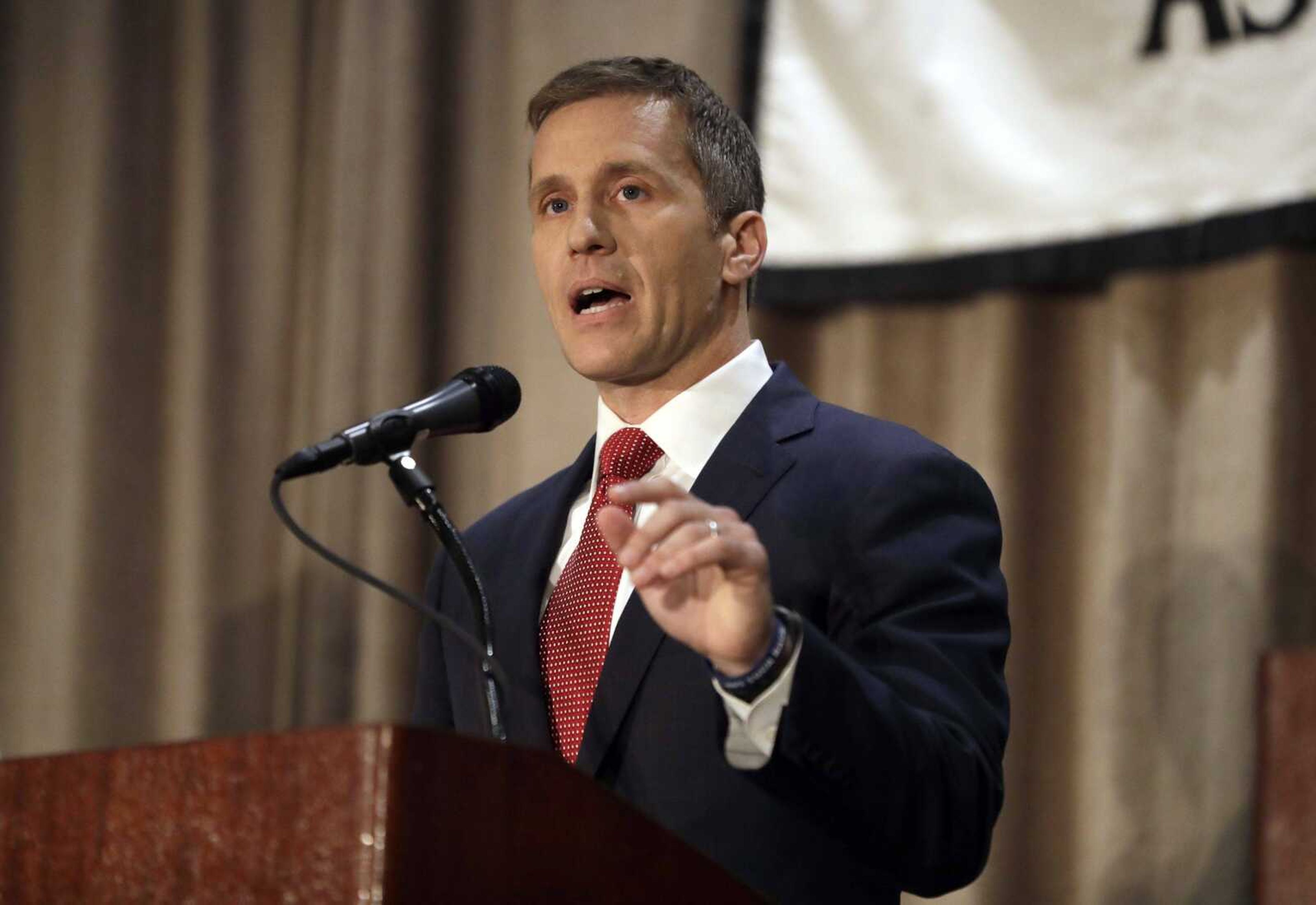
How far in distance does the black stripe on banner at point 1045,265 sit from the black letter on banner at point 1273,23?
293 mm

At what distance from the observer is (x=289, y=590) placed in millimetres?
3270

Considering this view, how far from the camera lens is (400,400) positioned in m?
3.19

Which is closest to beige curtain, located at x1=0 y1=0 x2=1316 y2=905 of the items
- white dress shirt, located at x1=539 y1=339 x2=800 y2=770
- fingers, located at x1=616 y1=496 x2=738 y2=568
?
white dress shirt, located at x1=539 y1=339 x2=800 y2=770

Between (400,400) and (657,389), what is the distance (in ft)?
4.52

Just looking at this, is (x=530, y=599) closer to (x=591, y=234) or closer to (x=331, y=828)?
(x=591, y=234)

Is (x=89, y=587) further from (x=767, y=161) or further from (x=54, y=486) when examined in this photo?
(x=767, y=161)

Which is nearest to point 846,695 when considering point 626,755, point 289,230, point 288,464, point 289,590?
point 626,755

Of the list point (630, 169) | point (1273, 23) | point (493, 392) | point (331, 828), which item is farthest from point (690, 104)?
point (331, 828)

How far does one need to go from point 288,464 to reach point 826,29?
1.86 metres

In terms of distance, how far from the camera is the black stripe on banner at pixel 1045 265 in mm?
2479

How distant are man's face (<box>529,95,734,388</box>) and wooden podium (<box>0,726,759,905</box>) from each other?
871mm

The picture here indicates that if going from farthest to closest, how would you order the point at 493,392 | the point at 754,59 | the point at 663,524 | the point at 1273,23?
the point at 754,59 → the point at 1273,23 → the point at 493,392 → the point at 663,524

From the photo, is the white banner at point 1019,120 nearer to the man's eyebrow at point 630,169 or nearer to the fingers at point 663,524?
the man's eyebrow at point 630,169

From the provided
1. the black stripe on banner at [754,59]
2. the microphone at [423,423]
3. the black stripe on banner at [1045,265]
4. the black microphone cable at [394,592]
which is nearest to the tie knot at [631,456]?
the microphone at [423,423]
